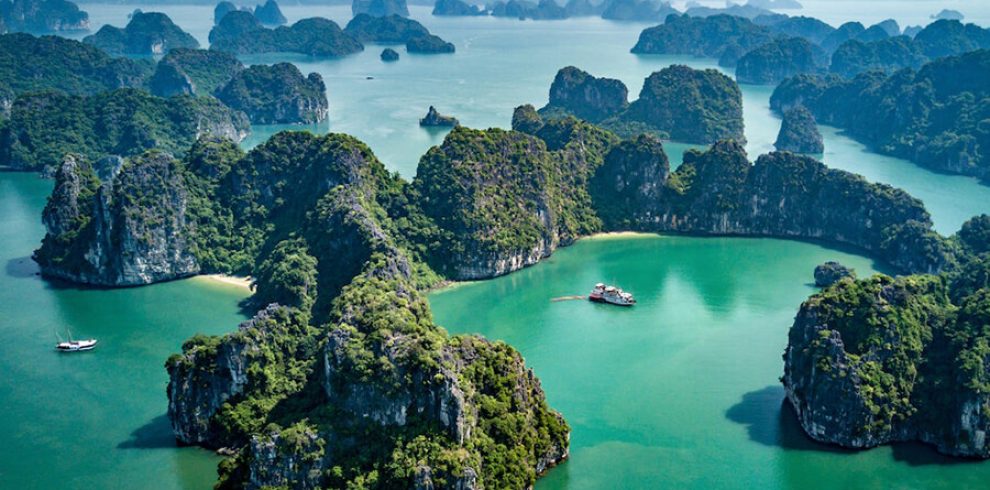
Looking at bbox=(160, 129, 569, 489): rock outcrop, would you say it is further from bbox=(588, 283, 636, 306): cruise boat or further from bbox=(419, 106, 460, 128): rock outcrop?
bbox=(419, 106, 460, 128): rock outcrop

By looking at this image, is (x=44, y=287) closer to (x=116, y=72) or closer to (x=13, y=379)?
(x=13, y=379)

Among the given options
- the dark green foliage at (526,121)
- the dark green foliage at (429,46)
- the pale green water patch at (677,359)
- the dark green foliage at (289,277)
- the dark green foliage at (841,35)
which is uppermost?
the dark green foliage at (841,35)

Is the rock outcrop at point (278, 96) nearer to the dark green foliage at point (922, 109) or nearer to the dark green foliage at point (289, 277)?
the dark green foliage at point (289, 277)

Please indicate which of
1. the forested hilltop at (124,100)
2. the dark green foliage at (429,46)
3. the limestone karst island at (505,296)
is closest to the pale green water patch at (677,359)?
the limestone karst island at (505,296)

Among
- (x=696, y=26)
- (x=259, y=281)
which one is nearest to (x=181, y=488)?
(x=259, y=281)

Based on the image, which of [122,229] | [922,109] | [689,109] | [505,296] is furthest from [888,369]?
[922,109]

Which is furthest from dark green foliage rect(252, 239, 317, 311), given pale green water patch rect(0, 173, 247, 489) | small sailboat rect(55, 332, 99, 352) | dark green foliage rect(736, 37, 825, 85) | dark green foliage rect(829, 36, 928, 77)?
dark green foliage rect(829, 36, 928, 77)

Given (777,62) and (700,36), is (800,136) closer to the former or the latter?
(777,62)
